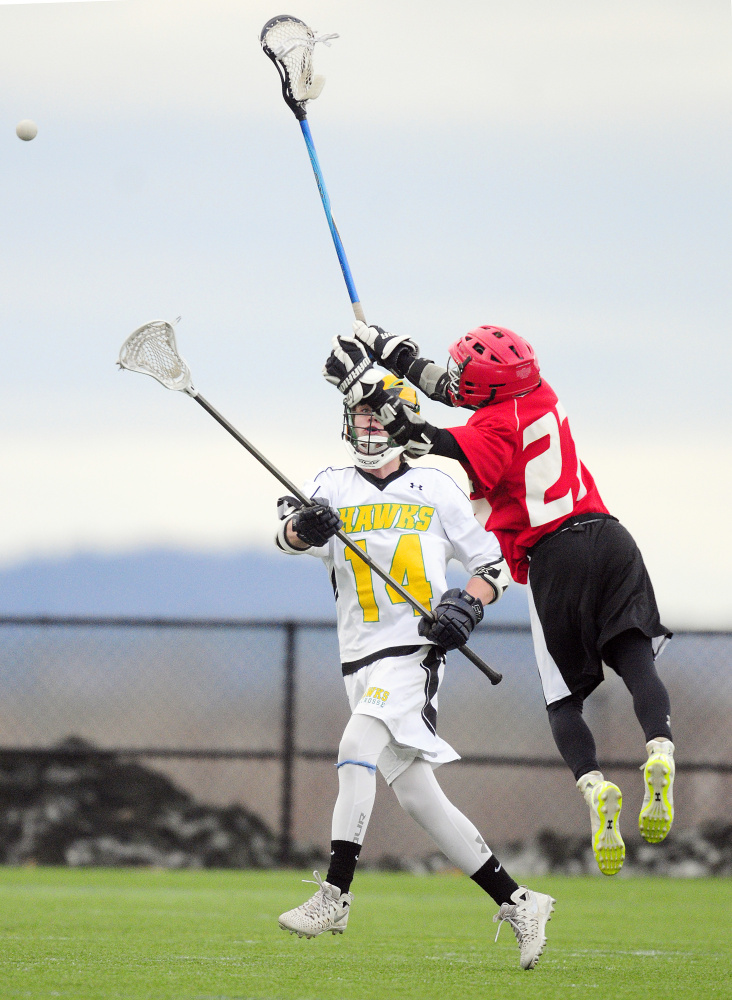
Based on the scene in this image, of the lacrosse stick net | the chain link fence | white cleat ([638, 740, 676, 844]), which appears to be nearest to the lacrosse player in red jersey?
white cleat ([638, 740, 676, 844])

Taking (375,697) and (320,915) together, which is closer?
(320,915)

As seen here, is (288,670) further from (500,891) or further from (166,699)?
(500,891)

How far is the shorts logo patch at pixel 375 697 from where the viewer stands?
4.02m

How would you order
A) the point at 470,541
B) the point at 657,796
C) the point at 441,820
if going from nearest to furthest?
the point at 657,796
the point at 441,820
the point at 470,541

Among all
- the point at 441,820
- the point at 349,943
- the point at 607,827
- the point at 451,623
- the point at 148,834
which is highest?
the point at 451,623

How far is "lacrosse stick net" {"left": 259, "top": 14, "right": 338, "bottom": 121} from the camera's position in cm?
446

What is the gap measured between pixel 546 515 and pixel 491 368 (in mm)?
463

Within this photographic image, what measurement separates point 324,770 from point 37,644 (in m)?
2.28

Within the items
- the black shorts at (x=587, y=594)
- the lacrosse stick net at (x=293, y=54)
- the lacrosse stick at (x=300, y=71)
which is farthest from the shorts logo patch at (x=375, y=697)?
the lacrosse stick net at (x=293, y=54)

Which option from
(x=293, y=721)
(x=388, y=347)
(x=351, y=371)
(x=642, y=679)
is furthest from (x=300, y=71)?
(x=293, y=721)

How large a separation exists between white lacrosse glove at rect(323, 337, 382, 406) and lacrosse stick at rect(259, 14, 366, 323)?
0.48 meters

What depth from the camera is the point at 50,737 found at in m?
8.95

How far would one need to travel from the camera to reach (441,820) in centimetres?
404

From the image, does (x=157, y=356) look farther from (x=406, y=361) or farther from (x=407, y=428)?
(x=407, y=428)
